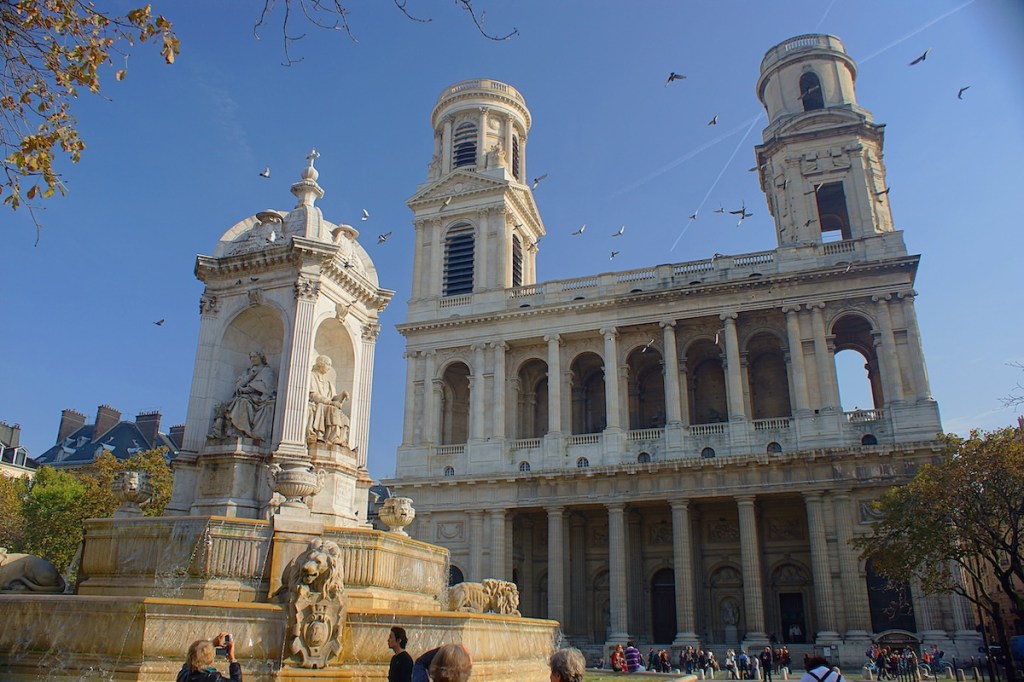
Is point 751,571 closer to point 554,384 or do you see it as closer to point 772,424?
point 772,424

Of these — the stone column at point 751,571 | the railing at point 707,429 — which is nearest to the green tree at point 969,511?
the stone column at point 751,571

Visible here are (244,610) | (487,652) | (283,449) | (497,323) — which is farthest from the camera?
(497,323)

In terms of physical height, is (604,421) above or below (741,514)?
above

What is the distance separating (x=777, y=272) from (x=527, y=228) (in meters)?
16.2

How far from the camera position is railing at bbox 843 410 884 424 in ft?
108

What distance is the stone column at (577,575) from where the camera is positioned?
35.9 meters

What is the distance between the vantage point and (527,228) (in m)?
46.9

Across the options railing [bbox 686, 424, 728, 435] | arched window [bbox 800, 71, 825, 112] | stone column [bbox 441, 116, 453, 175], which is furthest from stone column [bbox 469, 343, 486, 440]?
arched window [bbox 800, 71, 825, 112]

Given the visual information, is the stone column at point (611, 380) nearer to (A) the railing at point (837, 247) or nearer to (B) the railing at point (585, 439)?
(B) the railing at point (585, 439)

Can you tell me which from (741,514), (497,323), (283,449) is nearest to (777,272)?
(741,514)

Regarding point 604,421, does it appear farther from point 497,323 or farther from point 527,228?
point 527,228

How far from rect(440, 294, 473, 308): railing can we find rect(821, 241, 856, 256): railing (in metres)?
17.9

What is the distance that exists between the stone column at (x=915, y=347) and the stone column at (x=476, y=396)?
1972 centimetres

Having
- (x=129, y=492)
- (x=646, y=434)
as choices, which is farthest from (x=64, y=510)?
(x=129, y=492)
